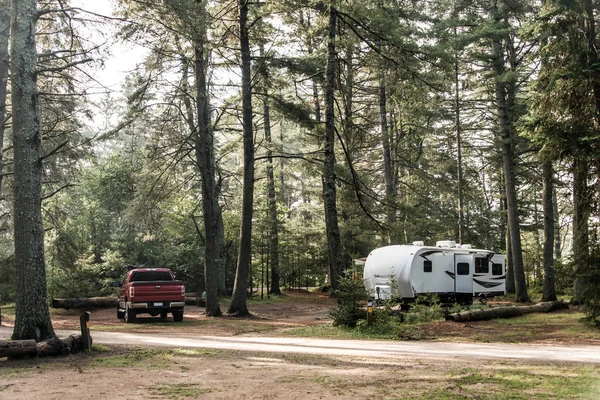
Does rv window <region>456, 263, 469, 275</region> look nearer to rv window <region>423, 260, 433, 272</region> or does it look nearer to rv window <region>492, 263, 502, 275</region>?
rv window <region>423, 260, 433, 272</region>

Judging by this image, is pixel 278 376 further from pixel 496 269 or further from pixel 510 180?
pixel 510 180

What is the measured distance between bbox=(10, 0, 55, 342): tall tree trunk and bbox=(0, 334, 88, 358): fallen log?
1.72 ft

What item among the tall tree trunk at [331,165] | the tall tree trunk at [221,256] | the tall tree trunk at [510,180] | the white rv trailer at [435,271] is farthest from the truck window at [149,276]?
the tall tree trunk at [510,180]

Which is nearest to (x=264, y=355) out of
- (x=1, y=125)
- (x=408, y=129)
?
(x=1, y=125)

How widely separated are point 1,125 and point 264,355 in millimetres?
13157

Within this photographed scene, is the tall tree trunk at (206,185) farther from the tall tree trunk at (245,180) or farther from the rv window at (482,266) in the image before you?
the rv window at (482,266)

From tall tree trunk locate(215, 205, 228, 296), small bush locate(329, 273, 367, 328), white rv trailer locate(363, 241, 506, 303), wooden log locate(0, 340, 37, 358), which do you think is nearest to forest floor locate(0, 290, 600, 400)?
wooden log locate(0, 340, 37, 358)

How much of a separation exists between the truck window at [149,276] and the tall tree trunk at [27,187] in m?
8.21

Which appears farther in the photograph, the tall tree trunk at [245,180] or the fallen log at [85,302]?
the fallen log at [85,302]

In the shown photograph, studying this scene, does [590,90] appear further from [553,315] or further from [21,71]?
[21,71]

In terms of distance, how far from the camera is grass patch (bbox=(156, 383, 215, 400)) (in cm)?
666

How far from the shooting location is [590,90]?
14430 millimetres

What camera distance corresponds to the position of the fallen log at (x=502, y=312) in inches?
655

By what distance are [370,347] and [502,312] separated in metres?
8.59
